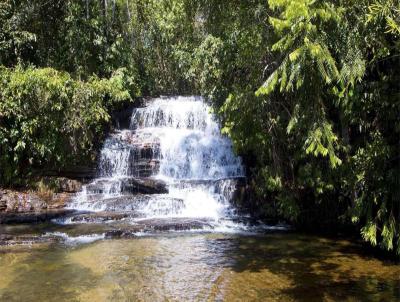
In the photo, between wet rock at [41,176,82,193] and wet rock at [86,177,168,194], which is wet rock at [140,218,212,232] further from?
wet rock at [41,176,82,193]

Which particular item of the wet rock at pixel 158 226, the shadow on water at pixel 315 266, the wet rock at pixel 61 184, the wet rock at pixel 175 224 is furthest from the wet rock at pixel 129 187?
the shadow on water at pixel 315 266

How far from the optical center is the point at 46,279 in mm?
7277

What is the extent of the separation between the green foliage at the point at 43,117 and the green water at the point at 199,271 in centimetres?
513

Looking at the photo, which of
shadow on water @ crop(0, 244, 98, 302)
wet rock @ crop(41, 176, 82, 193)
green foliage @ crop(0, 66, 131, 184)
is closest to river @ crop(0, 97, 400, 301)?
shadow on water @ crop(0, 244, 98, 302)

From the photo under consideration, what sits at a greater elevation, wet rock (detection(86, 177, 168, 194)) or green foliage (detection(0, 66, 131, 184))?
green foliage (detection(0, 66, 131, 184))

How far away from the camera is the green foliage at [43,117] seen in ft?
44.1

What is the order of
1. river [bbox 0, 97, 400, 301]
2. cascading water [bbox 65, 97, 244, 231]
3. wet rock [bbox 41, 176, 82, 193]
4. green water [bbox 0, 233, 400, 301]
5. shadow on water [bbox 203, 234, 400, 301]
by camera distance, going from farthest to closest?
wet rock [bbox 41, 176, 82, 193] → cascading water [bbox 65, 97, 244, 231] → river [bbox 0, 97, 400, 301] → green water [bbox 0, 233, 400, 301] → shadow on water [bbox 203, 234, 400, 301]

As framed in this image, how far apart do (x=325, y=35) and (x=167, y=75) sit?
2282 cm

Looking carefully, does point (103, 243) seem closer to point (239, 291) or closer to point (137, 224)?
point (137, 224)

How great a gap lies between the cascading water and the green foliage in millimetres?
1479

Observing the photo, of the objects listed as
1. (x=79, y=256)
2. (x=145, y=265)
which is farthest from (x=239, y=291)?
(x=79, y=256)

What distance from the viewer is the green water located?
648 centimetres

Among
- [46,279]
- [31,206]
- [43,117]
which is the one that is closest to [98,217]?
[31,206]

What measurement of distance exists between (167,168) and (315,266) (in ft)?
27.7
